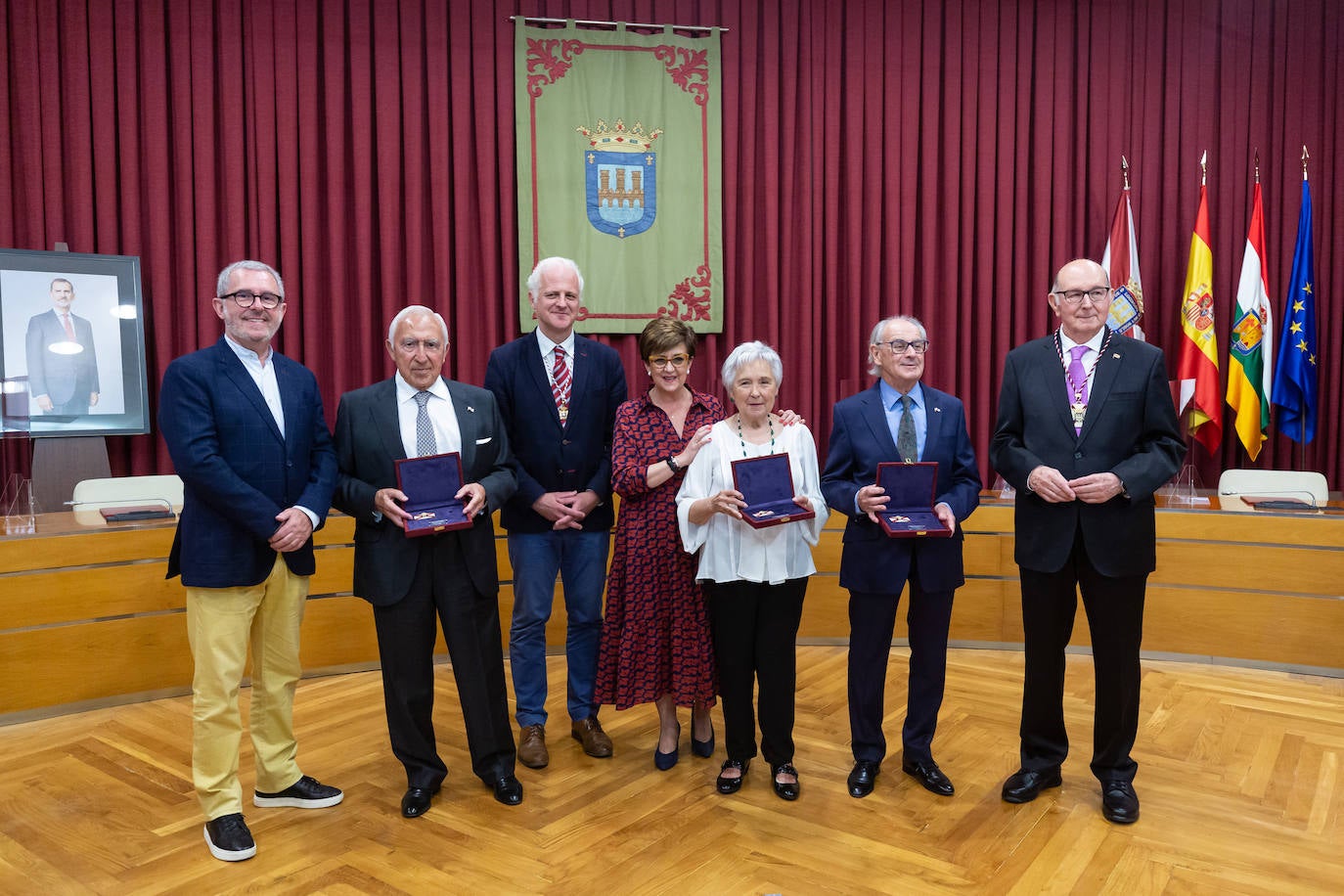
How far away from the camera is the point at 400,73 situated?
16.4 feet

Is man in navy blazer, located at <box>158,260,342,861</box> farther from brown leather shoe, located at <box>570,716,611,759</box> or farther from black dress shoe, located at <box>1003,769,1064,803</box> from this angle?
black dress shoe, located at <box>1003,769,1064,803</box>

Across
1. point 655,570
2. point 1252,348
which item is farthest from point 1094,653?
point 1252,348

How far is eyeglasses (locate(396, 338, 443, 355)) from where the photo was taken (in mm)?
2561

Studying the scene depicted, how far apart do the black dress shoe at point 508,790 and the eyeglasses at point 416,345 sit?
1309 mm

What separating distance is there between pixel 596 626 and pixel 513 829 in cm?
76

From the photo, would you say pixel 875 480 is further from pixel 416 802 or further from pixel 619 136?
pixel 619 136

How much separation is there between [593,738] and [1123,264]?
13.8ft

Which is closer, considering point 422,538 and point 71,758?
point 422,538

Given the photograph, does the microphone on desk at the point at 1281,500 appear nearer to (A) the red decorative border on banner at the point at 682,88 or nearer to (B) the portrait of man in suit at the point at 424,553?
(A) the red decorative border on banner at the point at 682,88

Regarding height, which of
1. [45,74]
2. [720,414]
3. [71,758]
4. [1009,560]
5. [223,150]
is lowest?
[71,758]

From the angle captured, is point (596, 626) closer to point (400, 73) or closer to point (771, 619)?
point (771, 619)

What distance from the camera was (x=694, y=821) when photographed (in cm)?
259

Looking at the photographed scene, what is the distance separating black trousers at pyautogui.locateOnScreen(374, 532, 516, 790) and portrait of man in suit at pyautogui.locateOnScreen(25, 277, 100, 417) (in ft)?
8.84

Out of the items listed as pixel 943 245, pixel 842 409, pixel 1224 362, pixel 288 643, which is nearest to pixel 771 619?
pixel 842 409
